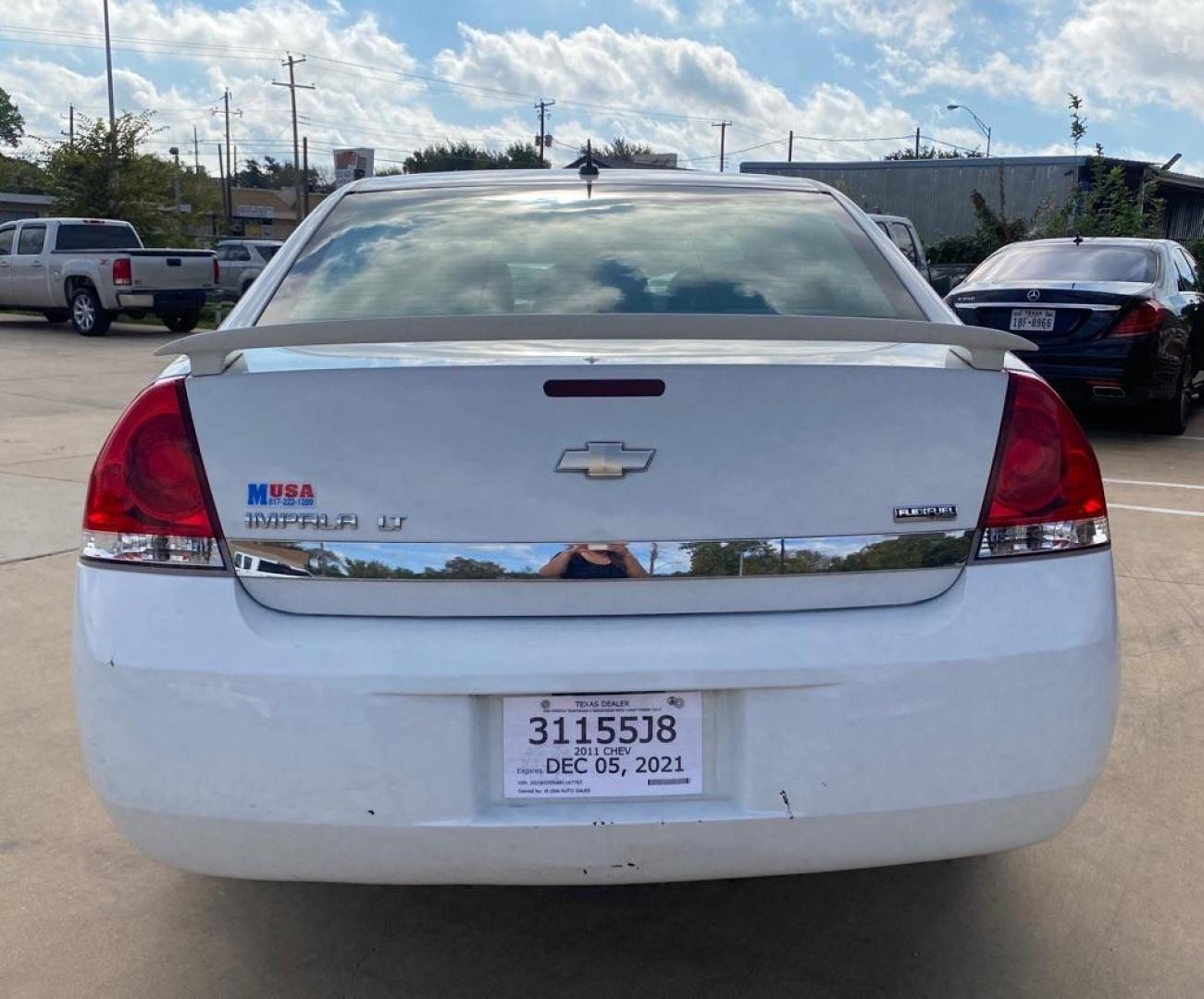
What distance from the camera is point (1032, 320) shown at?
8.65 metres

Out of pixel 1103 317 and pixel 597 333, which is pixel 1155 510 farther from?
pixel 597 333

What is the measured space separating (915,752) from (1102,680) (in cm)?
40

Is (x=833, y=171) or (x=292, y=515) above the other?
(x=833, y=171)

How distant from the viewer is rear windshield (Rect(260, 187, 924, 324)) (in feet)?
8.86

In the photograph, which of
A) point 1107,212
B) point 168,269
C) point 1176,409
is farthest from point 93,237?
point 1176,409

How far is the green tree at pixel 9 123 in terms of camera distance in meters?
94.4

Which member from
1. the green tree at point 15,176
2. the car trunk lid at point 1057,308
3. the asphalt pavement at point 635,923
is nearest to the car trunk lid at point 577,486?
the asphalt pavement at point 635,923

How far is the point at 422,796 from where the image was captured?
1951mm

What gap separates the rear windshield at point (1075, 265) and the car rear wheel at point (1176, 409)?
75 centimetres

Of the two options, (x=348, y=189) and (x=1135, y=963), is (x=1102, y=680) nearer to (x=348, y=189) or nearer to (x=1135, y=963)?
(x=1135, y=963)

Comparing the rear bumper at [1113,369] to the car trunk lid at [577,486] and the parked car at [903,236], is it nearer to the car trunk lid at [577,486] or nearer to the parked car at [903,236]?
the parked car at [903,236]

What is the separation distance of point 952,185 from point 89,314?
86.2 ft

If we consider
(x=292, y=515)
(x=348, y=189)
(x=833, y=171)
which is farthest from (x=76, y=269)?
(x=833, y=171)

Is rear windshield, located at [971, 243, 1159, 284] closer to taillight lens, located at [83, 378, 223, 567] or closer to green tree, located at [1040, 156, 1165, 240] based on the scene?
taillight lens, located at [83, 378, 223, 567]
